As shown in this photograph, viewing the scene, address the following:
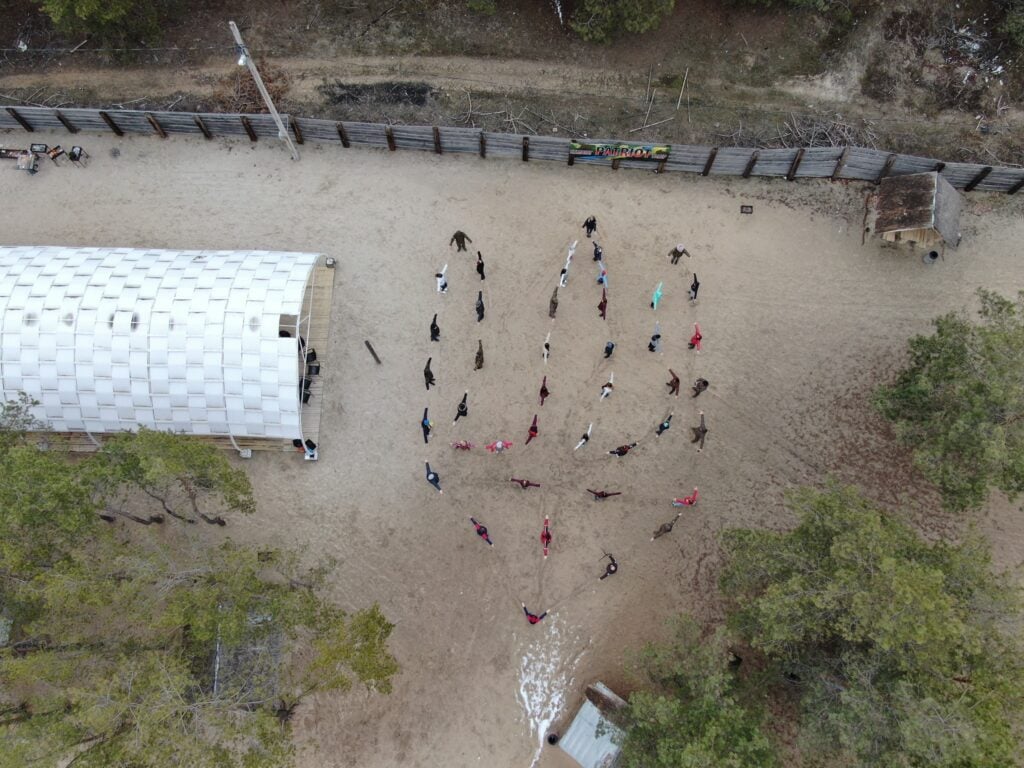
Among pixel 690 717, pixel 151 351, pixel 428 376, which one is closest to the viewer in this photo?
pixel 690 717

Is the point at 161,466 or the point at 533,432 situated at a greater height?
the point at 161,466

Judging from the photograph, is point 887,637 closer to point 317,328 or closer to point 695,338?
point 695,338

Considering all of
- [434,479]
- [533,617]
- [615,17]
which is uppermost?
[615,17]

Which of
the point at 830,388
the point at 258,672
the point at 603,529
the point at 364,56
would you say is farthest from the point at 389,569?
the point at 364,56

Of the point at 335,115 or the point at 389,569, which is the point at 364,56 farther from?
the point at 389,569

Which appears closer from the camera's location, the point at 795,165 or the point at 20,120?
the point at 795,165

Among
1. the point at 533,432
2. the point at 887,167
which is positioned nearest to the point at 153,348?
the point at 533,432
